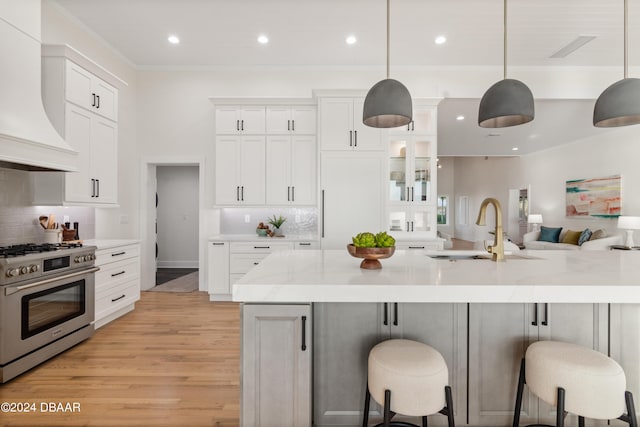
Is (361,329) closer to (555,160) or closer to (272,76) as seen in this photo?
(272,76)

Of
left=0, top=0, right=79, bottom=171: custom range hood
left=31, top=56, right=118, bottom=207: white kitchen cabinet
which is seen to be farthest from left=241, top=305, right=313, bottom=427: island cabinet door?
left=31, top=56, right=118, bottom=207: white kitchen cabinet

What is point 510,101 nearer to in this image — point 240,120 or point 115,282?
point 240,120

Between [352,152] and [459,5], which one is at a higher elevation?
[459,5]

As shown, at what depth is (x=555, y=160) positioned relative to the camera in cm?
855

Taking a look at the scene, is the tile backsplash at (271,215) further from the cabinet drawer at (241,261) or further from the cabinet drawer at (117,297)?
the cabinet drawer at (117,297)

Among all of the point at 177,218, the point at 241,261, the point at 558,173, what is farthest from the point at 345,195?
the point at 558,173

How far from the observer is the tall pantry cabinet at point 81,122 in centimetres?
316

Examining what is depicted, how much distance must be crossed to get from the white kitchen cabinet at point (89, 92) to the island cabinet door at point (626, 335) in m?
4.67

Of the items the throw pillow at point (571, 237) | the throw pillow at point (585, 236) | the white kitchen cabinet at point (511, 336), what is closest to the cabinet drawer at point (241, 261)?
the white kitchen cabinet at point (511, 336)

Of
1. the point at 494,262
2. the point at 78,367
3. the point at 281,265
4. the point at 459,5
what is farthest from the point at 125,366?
the point at 459,5

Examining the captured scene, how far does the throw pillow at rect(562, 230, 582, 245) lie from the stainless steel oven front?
8888 millimetres

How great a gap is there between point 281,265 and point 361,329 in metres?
0.59

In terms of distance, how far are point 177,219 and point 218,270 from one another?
3.31 m

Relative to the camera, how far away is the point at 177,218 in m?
7.30
